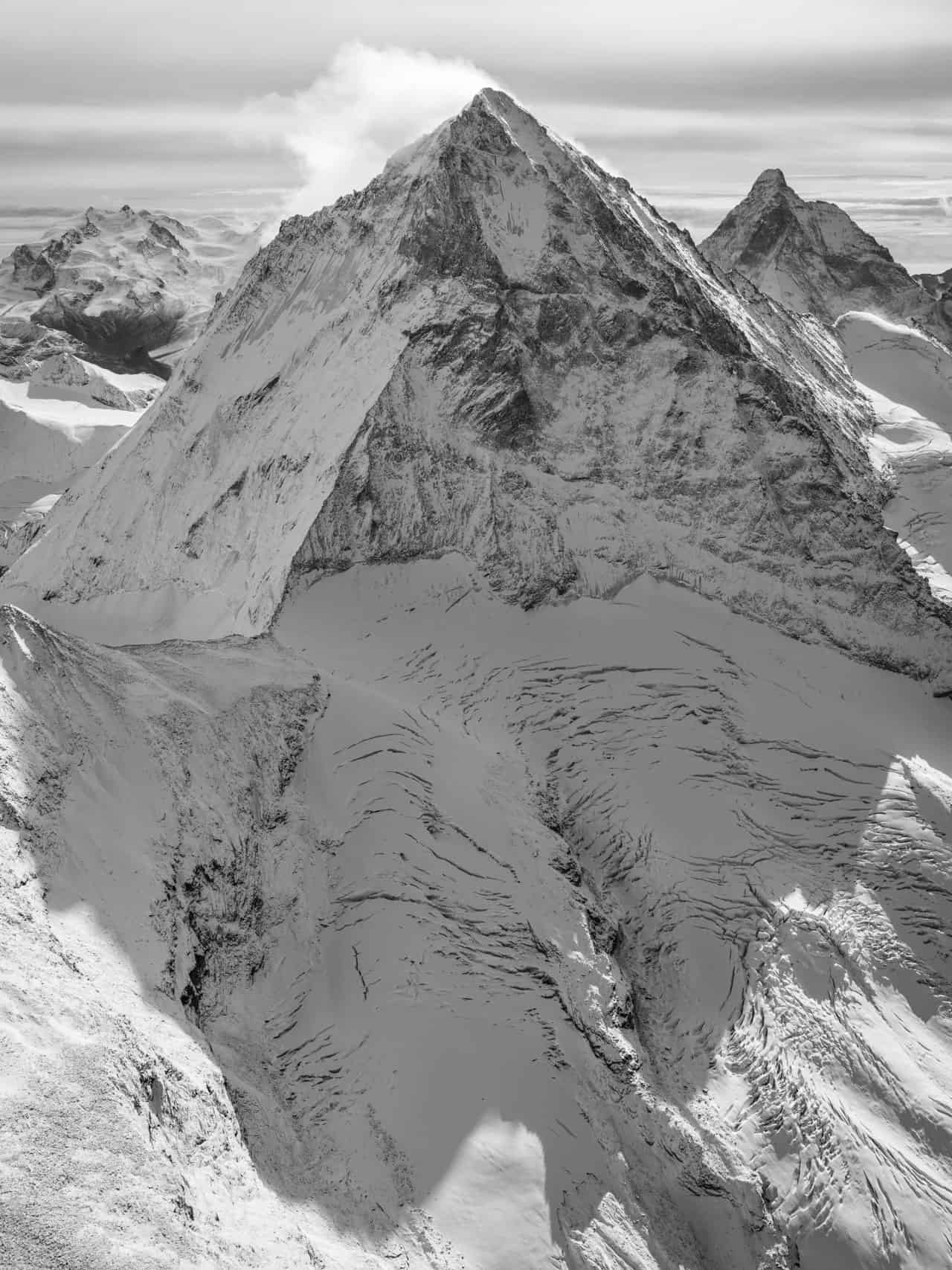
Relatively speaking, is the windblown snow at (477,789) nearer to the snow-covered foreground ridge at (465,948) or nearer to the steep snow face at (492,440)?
the snow-covered foreground ridge at (465,948)

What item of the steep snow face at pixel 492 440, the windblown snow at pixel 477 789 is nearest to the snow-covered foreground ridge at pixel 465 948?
the windblown snow at pixel 477 789

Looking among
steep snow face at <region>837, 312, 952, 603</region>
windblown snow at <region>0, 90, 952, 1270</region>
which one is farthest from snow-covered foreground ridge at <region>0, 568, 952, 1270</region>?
steep snow face at <region>837, 312, 952, 603</region>

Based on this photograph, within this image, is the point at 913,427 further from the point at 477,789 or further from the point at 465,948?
the point at 465,948

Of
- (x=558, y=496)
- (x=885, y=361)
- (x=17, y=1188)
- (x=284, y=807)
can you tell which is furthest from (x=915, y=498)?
(x=17, y=1188)

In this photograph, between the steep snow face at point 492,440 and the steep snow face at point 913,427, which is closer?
the steep snow face at point 492,440

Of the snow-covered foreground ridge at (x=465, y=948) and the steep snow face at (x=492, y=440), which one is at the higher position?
the steep snow face at (x=492, y=440)
